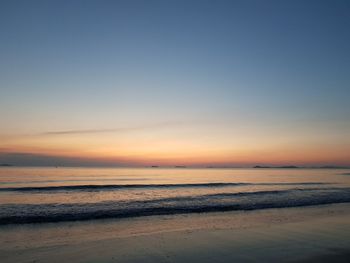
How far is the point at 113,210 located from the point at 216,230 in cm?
784

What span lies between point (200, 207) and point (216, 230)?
7443 millimetres

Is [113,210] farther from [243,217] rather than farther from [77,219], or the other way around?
[243,217]

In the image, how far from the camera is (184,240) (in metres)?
10.3

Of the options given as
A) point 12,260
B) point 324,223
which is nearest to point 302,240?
point 324,223

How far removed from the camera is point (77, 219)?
14977 mm

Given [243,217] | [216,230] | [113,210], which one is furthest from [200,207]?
[216,230]

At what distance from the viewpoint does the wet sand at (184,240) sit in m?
8.31

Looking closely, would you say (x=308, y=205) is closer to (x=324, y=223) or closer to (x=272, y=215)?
(x=272, y=215)

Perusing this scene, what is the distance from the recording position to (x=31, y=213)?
16203mm

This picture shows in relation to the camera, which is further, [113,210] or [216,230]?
[113,210]

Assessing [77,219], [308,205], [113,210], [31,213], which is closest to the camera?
[77,219]

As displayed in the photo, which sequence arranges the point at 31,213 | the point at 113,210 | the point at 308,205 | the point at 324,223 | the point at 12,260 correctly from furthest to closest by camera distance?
1. the point at 308,205
2. the point at 113,210
3. the point at 31,213
4. the point at 324,223
5. the point at 12,260

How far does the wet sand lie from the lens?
27.3 ft

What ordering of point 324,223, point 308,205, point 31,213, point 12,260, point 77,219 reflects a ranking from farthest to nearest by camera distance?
point 308,205 < point 31,213 < point 77,219 < point 324,223 < point 12,260
